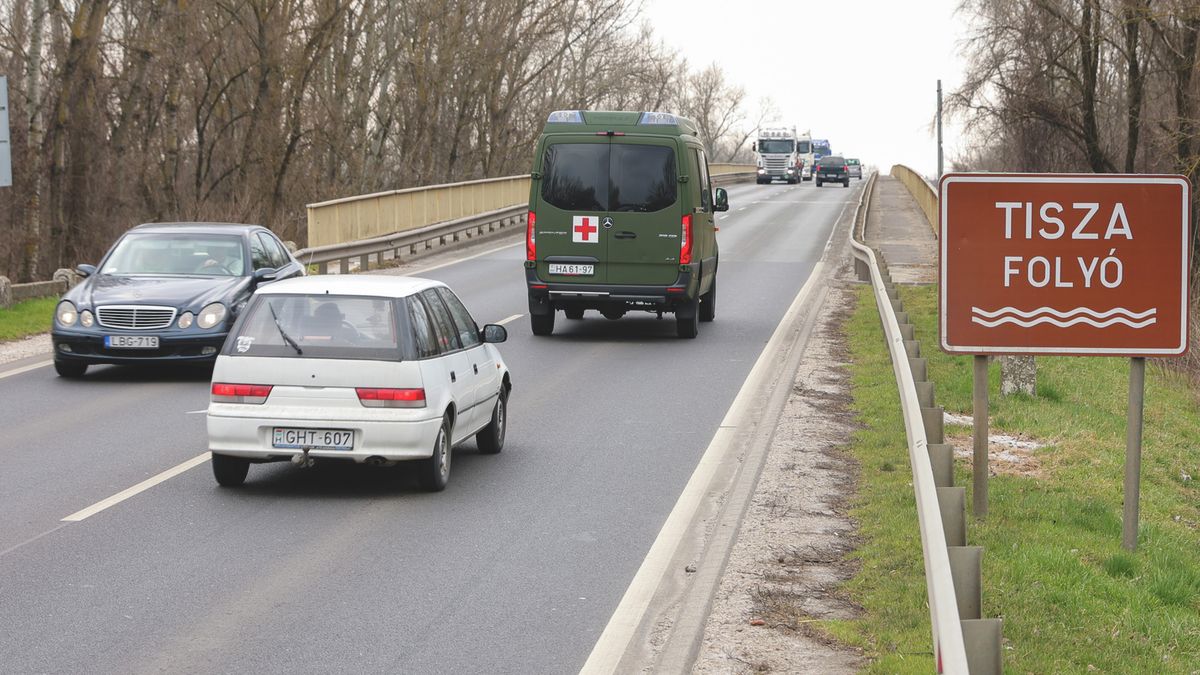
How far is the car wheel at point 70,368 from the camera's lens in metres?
15.4

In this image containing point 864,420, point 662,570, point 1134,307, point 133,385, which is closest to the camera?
point 662,570

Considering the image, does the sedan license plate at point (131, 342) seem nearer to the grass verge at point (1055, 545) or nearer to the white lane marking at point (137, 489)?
the white lane marking at point (137, 489)

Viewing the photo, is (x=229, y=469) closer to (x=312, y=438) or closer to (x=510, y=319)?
(x=312, y=438)

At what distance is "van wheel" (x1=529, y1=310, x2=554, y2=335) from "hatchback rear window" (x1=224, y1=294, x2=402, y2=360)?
367 inches

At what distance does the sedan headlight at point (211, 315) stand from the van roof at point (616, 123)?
523 cm

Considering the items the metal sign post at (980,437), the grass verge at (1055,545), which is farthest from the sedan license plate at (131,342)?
the metal sign post at (980,437)

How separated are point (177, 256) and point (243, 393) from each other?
23.3ft

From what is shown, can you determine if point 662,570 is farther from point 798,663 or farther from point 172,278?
point 172,278

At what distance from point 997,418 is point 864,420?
1.20m

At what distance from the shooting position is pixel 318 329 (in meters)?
10.1

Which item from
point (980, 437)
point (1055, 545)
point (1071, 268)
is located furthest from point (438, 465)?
point (1071, 268)

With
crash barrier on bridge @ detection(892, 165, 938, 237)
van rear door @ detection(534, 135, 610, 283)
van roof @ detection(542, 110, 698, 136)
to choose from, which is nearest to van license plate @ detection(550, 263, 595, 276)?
van rear door @ detection(534, 135, 610, 283)

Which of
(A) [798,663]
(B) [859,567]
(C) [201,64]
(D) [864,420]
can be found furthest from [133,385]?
(C) [201,64]

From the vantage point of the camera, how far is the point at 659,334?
20.5 m
